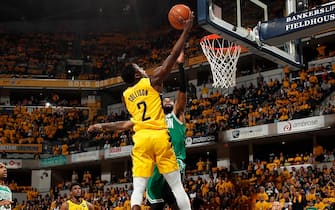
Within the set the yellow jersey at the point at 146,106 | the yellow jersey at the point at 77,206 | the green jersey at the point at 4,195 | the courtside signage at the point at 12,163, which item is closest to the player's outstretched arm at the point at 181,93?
the yellow jersey at the point at 146,106

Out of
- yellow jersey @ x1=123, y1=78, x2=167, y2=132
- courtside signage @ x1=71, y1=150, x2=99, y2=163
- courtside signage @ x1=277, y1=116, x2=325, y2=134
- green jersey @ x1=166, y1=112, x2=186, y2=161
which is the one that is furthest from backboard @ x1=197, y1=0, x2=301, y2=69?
courtside signage @ x1=71, y1=150, x2=99, y2=163

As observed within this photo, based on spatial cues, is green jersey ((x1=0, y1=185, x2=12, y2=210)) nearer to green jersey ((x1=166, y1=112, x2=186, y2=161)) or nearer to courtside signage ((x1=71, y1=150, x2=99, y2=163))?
green jersey ((x1=166, y1=112, x2=186, y2=161))

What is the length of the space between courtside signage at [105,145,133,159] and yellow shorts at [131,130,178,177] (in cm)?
1743

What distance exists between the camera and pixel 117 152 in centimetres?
2377

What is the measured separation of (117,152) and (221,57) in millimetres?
11658

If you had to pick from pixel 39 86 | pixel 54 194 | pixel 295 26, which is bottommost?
pixel 54 194

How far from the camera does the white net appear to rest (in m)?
13.0

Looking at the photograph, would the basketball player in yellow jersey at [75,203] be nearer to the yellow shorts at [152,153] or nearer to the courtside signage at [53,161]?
the yellow shorts at [152,153]

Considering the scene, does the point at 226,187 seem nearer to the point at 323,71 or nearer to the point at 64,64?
the point at 323,71

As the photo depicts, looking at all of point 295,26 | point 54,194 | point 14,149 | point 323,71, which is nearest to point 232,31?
point 295,26

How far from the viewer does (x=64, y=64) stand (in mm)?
31562

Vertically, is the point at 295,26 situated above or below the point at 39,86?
below

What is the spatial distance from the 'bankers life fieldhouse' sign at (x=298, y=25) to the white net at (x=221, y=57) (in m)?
2.80

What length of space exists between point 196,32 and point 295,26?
19.0 m
